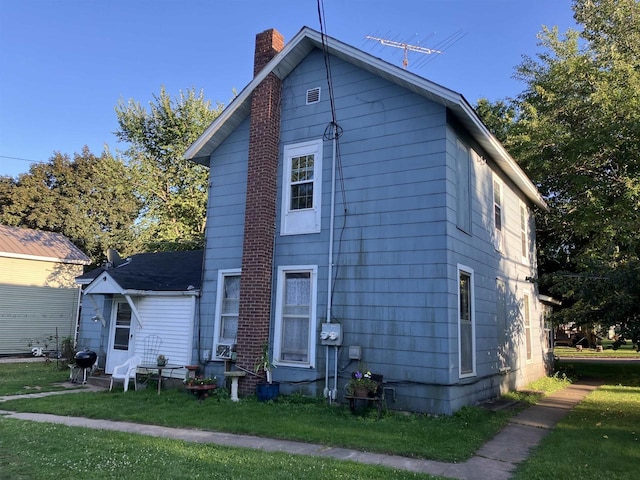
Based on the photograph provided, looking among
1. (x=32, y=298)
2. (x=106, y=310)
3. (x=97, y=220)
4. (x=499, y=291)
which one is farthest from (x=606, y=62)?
(x=97, y=220)

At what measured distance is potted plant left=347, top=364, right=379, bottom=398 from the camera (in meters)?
8.12

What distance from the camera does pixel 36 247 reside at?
69.8ft

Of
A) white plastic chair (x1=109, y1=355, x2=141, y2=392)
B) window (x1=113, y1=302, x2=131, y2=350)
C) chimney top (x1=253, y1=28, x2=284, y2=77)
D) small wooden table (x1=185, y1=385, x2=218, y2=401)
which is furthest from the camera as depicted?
window (x1=113, y1=302, x2=131, y2=350)

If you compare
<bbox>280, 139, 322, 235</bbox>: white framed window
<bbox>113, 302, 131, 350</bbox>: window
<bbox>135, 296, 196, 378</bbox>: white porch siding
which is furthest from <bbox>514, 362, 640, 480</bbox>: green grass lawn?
<bbox>113, 302, 131, 350</bbox>: window

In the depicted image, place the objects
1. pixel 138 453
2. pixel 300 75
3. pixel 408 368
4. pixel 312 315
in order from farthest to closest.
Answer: pixel 300 75
pixel 312 315
pixel 408 368
pixel 138 453

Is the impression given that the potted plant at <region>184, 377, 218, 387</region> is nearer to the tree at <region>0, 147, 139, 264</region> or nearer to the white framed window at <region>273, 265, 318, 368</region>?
the white framed window at <region>273, 265, 318, 368</region>

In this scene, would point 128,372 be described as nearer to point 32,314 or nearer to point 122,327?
point 122,327

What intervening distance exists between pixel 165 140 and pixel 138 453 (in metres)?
28.2

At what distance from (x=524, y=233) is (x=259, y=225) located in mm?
8817

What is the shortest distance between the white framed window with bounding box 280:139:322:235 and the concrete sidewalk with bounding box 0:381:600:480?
4714mm

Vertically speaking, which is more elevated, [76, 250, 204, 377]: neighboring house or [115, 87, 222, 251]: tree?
[115, 87, 222, 251]: tree

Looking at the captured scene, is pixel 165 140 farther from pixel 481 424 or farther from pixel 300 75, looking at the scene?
pixel 481 424

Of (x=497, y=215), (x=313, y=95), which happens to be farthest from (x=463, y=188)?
(x=313, y=95)

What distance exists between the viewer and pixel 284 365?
989 centimetres
